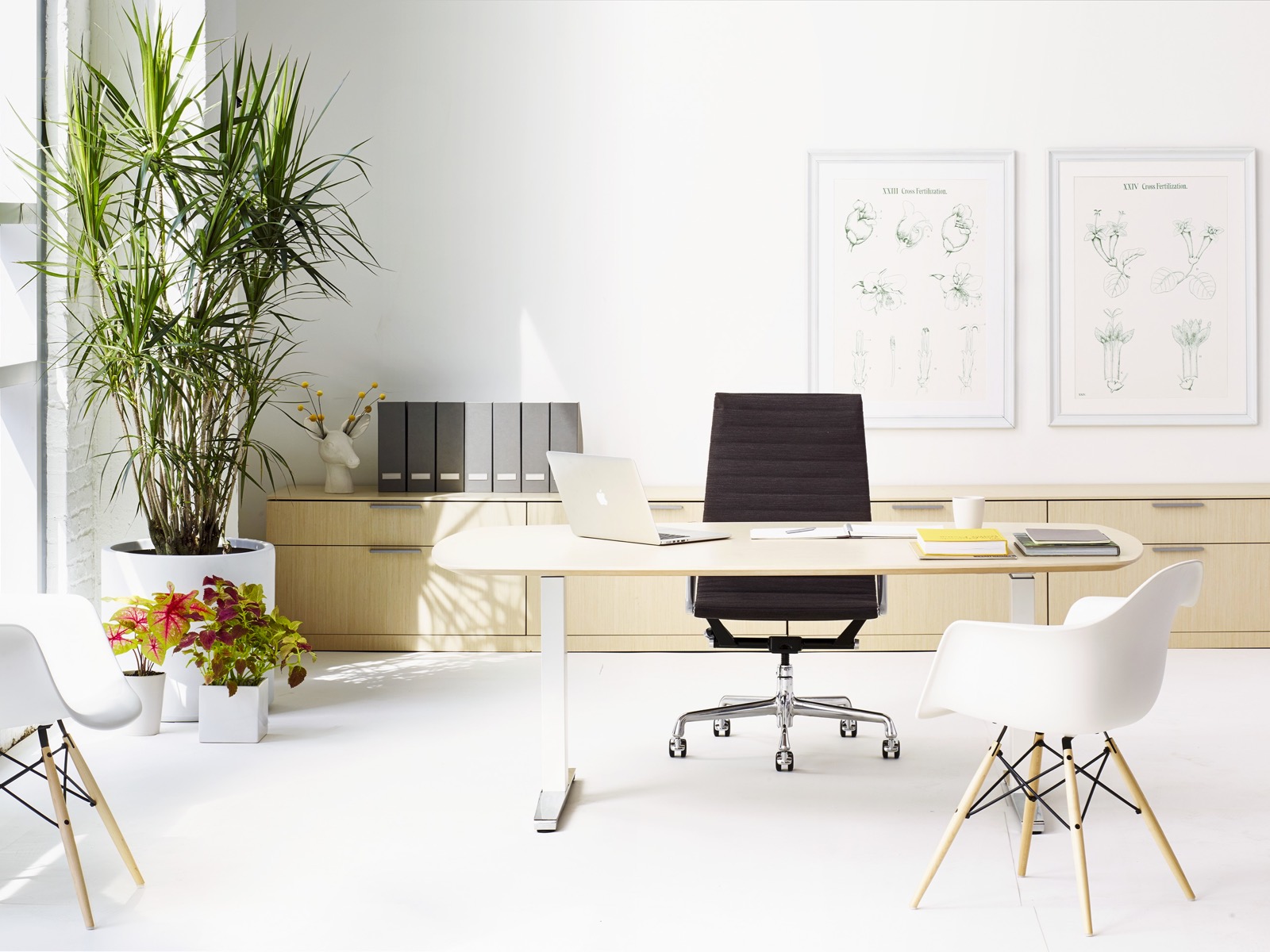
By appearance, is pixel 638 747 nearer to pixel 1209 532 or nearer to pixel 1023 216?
pixel 1209 532

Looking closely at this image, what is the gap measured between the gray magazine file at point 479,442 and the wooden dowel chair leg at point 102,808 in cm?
244

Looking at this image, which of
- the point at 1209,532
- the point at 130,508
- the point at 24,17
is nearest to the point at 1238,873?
the point at 1209,532

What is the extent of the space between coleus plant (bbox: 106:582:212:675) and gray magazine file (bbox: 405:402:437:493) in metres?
1.31

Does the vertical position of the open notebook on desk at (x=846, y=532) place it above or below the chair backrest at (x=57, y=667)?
above

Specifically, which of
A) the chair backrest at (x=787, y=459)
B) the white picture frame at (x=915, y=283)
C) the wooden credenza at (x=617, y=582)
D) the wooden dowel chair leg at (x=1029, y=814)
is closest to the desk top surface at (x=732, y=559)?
the wooden dowel chair leg at (x=1029, y=814)

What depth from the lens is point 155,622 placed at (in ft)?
11.8

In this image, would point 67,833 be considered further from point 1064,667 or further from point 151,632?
point 1064,667

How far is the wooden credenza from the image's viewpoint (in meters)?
4.70

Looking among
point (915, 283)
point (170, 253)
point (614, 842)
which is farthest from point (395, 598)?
point (915, 283)

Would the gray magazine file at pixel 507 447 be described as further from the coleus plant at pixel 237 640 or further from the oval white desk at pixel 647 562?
the oval white desk at pixel 647 562

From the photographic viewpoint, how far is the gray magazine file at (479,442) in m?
4.81

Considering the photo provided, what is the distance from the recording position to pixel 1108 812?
9.89 ft

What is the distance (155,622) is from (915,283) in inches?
129

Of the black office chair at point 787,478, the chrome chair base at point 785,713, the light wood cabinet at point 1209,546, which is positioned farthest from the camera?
the light wood cabinet at point 1209,546
